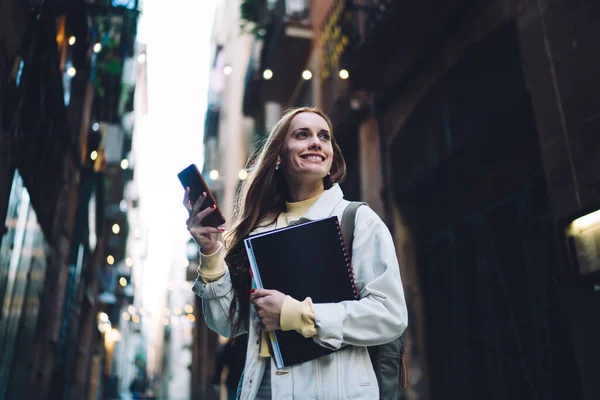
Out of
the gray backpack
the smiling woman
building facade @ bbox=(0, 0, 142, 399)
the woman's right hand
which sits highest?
building facade @ bbox=(0, 0, 142, 399)

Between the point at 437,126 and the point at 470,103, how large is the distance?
89 centimetres

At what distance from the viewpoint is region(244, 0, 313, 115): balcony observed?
13.5 m

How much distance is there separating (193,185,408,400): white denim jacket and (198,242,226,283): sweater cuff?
0.30 m

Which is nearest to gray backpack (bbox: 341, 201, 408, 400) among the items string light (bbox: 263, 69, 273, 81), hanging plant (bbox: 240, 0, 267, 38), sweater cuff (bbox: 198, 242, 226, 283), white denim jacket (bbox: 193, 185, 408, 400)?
white denim jacket (bbox: 193, 185, 408, 400)

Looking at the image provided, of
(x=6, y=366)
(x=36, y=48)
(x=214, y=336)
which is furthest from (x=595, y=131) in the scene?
(x=214, y=336)

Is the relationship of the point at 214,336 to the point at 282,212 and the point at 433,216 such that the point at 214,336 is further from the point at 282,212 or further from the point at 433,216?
the point at 282,212

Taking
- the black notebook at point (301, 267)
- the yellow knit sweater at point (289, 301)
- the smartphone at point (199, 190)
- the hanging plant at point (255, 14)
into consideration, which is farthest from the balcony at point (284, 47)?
the black notebook at point (301, 267)

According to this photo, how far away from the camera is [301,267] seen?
2.07 metres

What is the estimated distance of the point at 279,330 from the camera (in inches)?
79.0

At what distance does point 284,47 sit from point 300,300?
12.8 metres

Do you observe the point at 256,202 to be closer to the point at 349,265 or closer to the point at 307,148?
the point at 307,148

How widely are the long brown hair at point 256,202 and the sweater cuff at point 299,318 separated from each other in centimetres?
49

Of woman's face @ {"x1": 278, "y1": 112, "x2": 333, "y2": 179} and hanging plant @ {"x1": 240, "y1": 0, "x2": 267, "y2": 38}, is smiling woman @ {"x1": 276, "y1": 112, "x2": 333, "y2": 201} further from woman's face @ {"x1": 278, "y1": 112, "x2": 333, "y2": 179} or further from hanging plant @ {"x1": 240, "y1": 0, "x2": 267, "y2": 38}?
hanging plant @ {"x1": 240, "y1": 0, "x2": 267, "y2": 38}

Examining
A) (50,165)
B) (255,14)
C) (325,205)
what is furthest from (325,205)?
(255,14)
